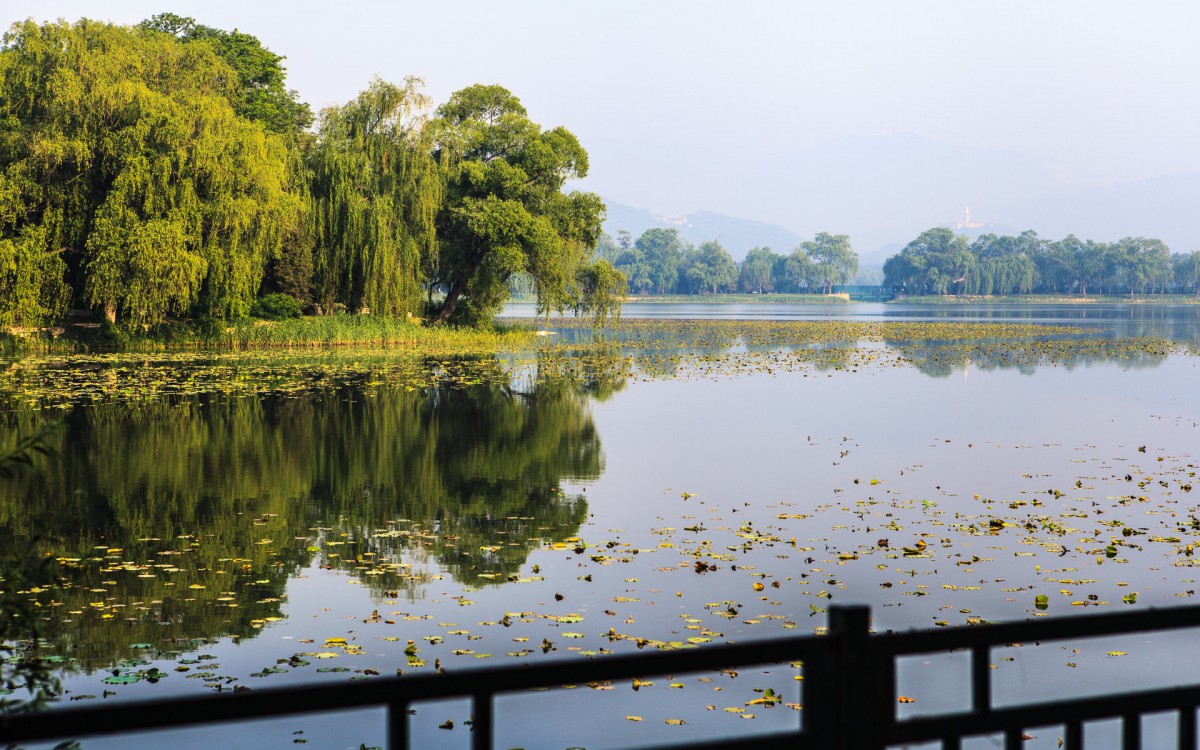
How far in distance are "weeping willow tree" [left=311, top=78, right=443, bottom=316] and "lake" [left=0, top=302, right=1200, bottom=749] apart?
1518 cm

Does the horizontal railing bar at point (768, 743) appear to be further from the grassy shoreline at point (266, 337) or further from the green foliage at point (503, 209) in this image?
the green foliage at point (503, 209)

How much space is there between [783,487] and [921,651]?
12.6m

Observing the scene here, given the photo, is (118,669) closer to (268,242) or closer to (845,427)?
(845,427)

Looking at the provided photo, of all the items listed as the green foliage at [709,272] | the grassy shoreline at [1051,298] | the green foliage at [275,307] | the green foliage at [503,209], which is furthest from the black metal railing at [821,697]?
the green foliage at [709,272]

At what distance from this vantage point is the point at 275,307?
135ft

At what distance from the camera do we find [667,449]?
19266mm

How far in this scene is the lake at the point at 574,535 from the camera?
8172 mm

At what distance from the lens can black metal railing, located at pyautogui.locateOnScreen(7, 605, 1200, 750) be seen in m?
2.51

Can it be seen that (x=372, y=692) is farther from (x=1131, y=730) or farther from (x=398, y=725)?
(x=1131, y=730)

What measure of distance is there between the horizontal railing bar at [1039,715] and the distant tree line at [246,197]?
35710 mm

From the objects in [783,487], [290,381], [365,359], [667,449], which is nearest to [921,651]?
[783,487]

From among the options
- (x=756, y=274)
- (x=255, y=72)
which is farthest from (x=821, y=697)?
(x=756, y=274)

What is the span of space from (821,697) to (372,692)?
3.58 ft

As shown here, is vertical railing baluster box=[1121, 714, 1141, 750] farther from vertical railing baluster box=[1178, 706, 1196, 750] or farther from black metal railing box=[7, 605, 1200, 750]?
vertical railing baluster box=[1178, 706, 1196, 750]
